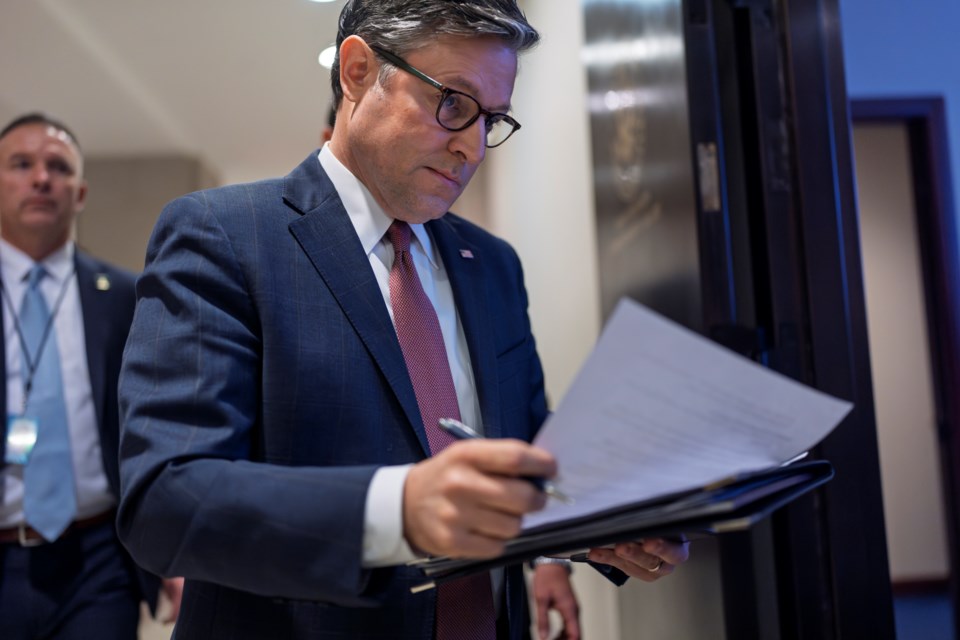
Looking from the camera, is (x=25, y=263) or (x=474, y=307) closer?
(x=474, y=307)

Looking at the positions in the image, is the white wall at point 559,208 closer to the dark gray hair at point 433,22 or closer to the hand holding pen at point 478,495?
the dark gray hair at point 433,22

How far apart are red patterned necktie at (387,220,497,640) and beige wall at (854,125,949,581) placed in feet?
13.2

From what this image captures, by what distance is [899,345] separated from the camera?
15.5 ft

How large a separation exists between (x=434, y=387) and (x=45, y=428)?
5.01ft

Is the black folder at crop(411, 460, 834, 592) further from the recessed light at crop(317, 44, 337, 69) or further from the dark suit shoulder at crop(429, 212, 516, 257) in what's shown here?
the recessed light at crop(317, 44, 337, 69)

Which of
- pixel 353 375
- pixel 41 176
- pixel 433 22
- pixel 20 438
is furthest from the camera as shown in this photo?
pixel 41 176

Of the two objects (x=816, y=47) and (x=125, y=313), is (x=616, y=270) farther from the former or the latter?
(x=125, y=313)

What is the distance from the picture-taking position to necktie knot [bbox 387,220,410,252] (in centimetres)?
120

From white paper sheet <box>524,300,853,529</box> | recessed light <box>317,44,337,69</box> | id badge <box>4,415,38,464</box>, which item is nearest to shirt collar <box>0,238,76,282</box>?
id badge <box>4,415,38,464</box>

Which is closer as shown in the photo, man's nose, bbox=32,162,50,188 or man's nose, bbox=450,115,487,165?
man's nose, bbox=450,115,487,165

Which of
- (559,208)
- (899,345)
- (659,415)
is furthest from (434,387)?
(899,345)

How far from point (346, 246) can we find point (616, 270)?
1421mm

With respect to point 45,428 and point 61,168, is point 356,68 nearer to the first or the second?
point 45,428

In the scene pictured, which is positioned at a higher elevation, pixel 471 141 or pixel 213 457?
pixel 471 141
